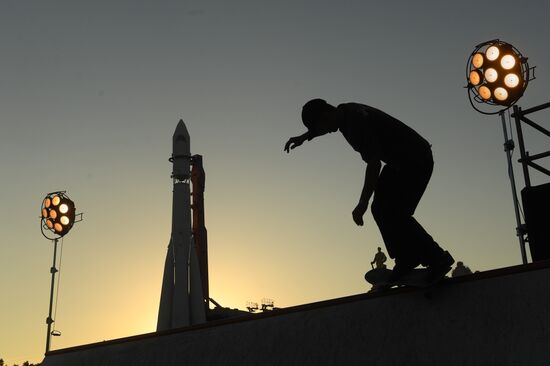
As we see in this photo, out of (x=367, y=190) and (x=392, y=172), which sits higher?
(x=392, y=172)

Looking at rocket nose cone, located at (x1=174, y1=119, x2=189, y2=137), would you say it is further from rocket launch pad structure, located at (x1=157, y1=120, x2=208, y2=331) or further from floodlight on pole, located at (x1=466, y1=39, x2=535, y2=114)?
floodlight on pole, located at (x1=466, y1=39, x2=535, y2=114)

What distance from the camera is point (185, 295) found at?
95.2 ft

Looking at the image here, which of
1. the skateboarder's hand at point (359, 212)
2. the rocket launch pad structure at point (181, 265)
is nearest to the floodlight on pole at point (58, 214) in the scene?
the rocket launch pad structure at point (181, 265)

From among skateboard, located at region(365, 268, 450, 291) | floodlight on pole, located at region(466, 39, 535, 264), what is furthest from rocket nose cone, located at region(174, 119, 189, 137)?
skateboard, located at region(365, 268, 450, 291)

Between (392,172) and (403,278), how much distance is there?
0.87m

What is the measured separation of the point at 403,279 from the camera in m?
4.72

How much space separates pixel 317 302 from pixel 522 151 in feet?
20.2

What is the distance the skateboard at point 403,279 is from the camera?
4.52 m

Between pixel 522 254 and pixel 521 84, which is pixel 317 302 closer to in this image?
pixel 522 254

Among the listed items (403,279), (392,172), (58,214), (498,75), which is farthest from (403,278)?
(58,214)

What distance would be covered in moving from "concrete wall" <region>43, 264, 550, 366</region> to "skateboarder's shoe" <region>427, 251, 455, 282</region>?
0.12 m

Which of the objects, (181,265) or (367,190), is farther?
(181,265)

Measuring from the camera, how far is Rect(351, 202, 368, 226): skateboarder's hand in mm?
4656

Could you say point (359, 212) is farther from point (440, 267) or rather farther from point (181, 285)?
point (181, 285)
